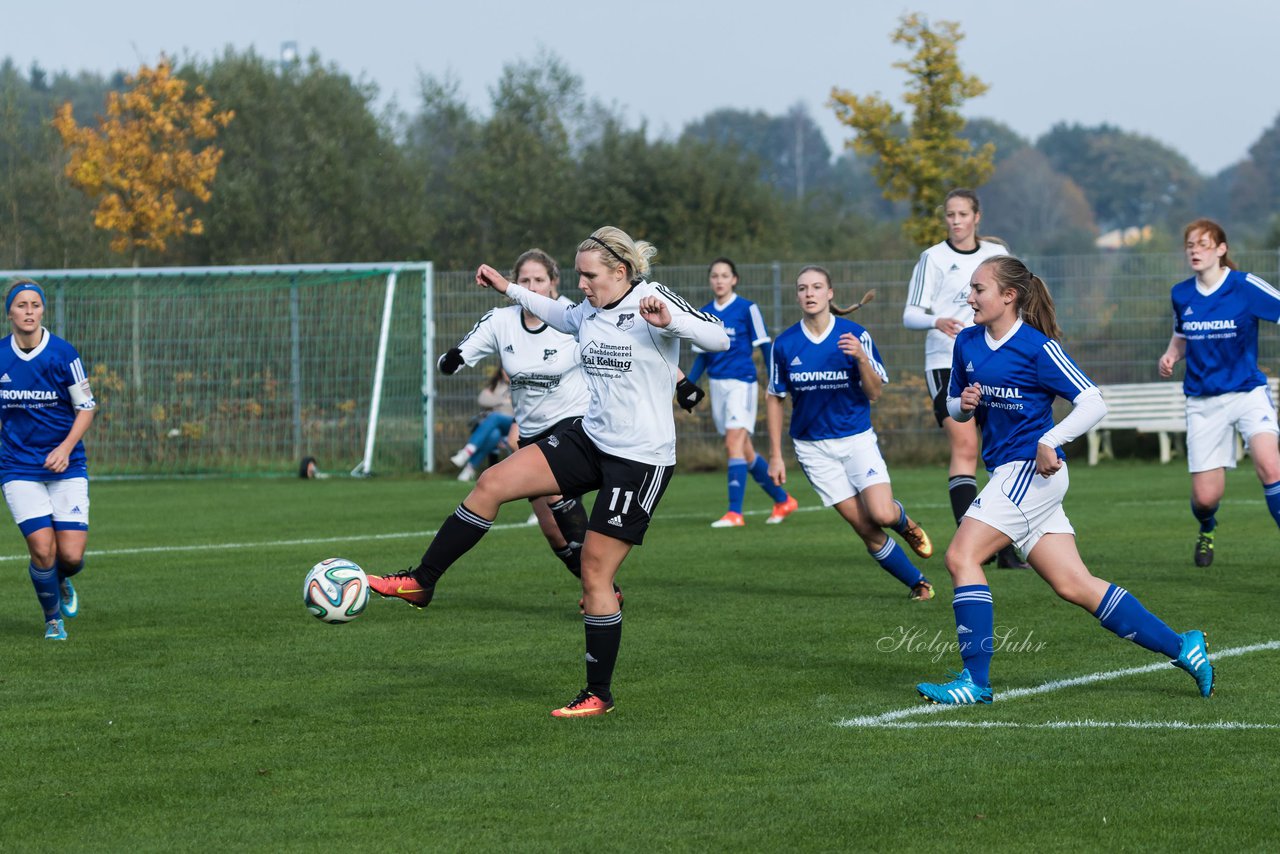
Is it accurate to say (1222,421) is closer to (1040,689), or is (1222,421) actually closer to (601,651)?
(1040,689)

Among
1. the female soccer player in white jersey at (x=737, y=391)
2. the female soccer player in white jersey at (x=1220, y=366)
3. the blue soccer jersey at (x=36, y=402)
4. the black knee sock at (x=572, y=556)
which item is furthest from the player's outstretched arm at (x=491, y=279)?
the female soccer player in white jersey at (x=737, y=391)

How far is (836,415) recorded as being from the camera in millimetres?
10195

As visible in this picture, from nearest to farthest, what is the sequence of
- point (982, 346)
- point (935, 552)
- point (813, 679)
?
point (982, 346) < point (813, 679) < point (935, 552)

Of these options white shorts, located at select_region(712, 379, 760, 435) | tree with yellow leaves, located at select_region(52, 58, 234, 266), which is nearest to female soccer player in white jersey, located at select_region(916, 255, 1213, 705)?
white shorts, located at select_region(712, 379, 760, 435)

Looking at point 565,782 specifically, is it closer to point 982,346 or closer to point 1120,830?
point 1120,830

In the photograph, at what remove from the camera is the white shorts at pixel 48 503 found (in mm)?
8969

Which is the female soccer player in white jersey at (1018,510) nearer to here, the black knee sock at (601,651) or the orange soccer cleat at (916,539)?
the black knee sock at (601,651)

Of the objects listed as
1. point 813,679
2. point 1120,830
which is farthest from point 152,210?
point 1120,830

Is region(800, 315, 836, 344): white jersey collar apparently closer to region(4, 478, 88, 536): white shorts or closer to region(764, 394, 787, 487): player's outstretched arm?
region(764, 394, 787, 487): player's outstretched arm

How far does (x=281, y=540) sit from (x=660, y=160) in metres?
31.4

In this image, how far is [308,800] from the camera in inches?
211

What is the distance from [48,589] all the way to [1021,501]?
5.14 m

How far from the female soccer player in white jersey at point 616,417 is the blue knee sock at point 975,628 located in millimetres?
1289

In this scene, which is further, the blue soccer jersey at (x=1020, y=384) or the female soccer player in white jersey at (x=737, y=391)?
the female soccer player in white jersey at (x=737, y=391)
